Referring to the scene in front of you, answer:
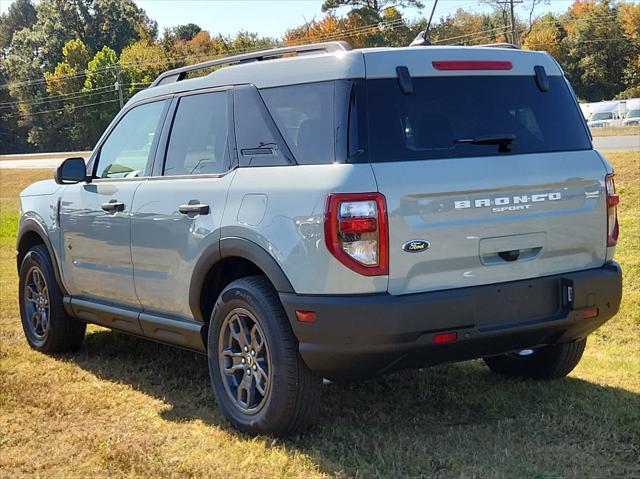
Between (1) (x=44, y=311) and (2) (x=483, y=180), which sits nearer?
(2) (x=483, y=180)

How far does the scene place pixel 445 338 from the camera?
13.1 ft

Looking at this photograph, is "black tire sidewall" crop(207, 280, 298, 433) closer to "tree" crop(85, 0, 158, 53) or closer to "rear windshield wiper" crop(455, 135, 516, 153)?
"rear windshield wiper" crop(455, 135, 516, 153)

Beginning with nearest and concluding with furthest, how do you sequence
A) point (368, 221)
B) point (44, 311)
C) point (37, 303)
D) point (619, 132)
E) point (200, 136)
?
point (368, 221)
point (200, 136)
point (44, 311)
point (37, 303)
point (619, 132)

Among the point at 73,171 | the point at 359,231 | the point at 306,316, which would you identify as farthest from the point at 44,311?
the point at 359,231

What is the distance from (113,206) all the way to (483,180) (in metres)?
2.46

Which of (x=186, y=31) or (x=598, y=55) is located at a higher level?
(x=186, y=31)

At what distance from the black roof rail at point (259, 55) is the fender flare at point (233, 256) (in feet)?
3.48

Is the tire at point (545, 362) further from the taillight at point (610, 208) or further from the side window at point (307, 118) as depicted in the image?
the side window at point (307, 118)

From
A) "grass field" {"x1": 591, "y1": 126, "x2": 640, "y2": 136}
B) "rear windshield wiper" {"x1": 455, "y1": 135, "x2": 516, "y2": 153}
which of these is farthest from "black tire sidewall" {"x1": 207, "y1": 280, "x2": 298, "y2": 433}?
"grass field" {"x1": 591, "y1": 126, "x2": 640, "y2": 136}

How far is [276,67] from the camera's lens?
4.54m

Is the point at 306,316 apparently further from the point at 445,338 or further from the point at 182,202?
the point at 182,202

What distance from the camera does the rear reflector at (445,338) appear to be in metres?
3.98

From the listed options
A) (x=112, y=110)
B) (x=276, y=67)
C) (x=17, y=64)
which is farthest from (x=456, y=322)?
(x=17, y=64)

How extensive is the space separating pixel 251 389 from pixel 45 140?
8367cm
